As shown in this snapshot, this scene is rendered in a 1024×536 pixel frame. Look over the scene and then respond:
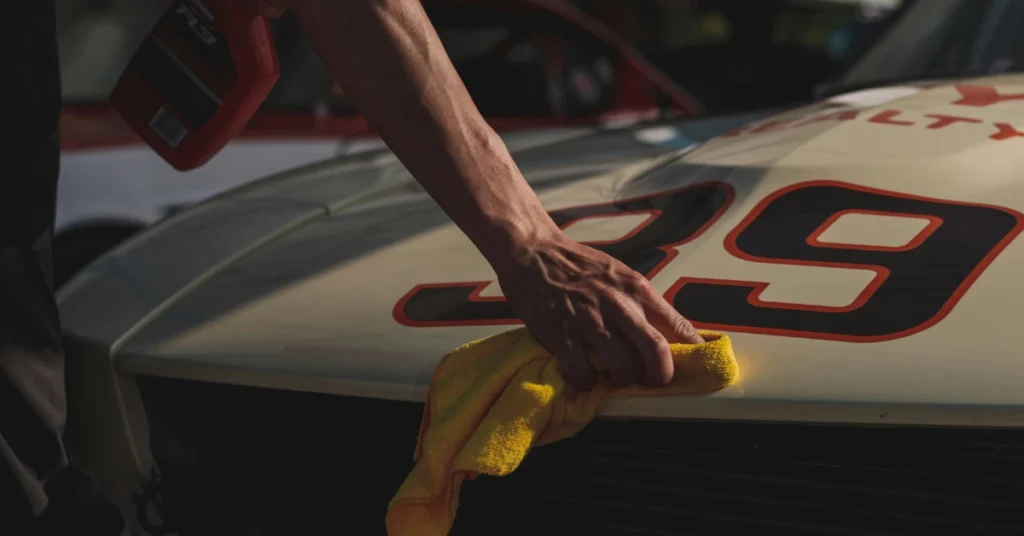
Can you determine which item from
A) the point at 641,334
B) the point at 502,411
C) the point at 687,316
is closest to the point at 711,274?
the point at 687,316

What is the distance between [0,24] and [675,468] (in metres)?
0.91

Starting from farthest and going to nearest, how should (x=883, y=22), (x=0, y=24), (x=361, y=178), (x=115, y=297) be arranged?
(x=883, y=22), (x=361, y=178), (x=115, y=297), (x=0, y=24)

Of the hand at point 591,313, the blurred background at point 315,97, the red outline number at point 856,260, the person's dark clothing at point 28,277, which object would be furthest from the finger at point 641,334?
the blurred background at point 315,97

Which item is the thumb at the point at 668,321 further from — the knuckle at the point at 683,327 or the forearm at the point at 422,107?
the forearm at the point at 422,107

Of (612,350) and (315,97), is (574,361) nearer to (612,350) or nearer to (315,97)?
(612,350)

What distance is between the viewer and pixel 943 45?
7.22 ft

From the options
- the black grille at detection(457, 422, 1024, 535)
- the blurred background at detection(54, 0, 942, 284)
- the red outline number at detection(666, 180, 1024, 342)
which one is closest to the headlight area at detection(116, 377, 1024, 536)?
the black grille at detection(457, 422, 1024, 535)

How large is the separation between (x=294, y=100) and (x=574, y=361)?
294 centimetres

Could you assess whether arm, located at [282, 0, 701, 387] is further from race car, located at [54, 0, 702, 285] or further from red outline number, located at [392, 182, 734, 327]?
race car, located at [54, 0, 702, 285]

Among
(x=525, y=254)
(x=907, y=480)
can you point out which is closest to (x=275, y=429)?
(x=525, y=254)

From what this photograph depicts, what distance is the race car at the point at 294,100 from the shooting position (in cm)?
327

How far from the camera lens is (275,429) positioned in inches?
57.6

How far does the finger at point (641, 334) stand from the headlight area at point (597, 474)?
0.14m

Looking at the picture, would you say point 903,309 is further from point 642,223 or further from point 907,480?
point 642,223
